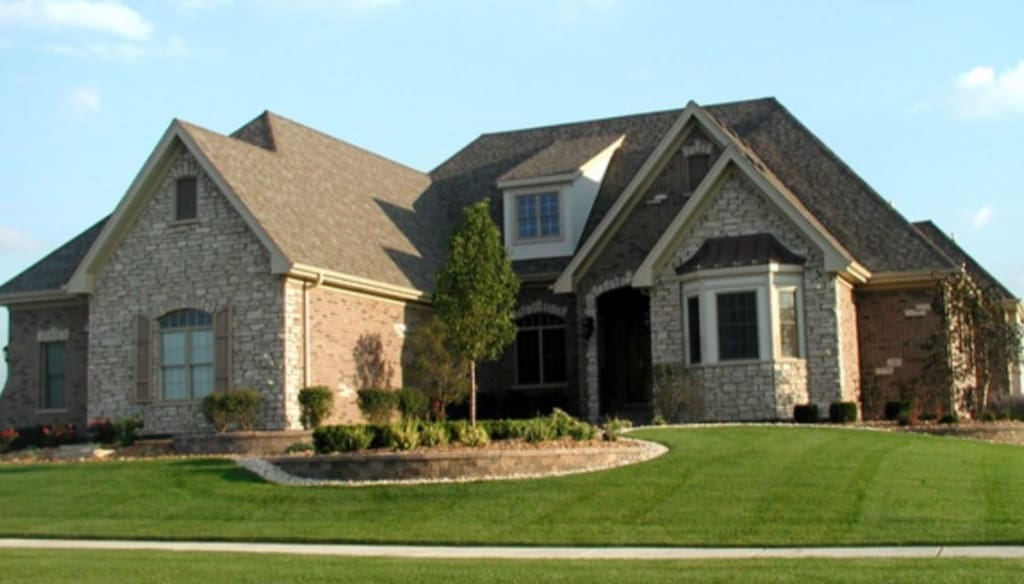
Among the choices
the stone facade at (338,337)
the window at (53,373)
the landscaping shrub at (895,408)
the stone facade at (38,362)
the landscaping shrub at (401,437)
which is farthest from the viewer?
the window at (53,373)

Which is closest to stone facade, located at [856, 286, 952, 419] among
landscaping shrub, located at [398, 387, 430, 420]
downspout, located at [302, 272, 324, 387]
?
landscaping shrub, located at [398, 387, 430, 420]

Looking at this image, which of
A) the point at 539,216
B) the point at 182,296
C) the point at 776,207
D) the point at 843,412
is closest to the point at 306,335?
the point at 182,296

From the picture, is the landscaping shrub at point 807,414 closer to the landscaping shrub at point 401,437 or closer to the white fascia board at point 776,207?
the white fascia board at point 776,207

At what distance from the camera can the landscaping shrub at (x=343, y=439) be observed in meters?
20.3

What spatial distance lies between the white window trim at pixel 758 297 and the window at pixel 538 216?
627 centimetres

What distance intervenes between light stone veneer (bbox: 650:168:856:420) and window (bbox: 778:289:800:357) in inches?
8.8

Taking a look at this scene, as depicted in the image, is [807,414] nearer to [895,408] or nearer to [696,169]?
[895,408]

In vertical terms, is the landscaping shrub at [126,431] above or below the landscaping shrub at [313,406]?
below

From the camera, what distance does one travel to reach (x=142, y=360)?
27.4 m

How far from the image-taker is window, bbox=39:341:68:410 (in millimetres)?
30781

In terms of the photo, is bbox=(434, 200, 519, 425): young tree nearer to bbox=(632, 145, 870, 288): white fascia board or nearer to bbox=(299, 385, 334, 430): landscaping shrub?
bbox=(299, 385, 334, 430): landscaping shrub

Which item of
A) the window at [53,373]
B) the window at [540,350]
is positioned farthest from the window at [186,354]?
the window at [540,350]

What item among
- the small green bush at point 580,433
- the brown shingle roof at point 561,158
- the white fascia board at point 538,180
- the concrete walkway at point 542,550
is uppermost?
the brown shingle roof at point 561,158

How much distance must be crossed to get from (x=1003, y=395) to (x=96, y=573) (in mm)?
21206
